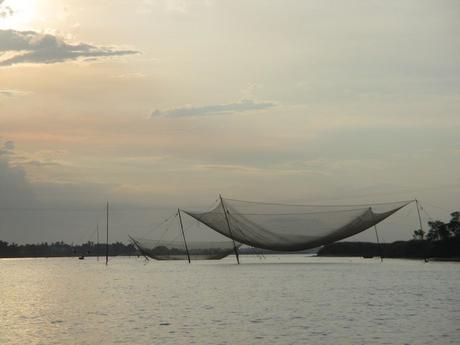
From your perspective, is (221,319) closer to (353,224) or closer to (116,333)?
(116,333)

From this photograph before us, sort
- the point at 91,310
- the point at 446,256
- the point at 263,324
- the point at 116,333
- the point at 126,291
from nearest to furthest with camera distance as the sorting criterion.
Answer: the point at 116,333, the point at 263,324, the point at 91,310, the point at 126,291, the point at 446,256

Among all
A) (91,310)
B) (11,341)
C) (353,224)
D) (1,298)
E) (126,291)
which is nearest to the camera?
(11,341)

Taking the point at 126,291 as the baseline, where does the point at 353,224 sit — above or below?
above

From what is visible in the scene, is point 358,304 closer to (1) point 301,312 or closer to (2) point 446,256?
(1) point 301,312

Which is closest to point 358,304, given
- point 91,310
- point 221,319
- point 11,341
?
point 221,319

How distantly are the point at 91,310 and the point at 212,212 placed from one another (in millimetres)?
21002

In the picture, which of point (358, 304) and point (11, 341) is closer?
point (11, 341)

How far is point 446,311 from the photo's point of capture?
85.1ft

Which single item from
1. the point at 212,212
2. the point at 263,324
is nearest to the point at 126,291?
the point at 212,212

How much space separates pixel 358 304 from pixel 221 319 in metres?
7.37

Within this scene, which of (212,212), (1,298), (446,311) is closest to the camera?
(446,311)

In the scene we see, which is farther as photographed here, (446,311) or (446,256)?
(446,256)

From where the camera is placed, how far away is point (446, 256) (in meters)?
88.1

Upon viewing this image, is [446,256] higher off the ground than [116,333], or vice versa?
[446,256]
